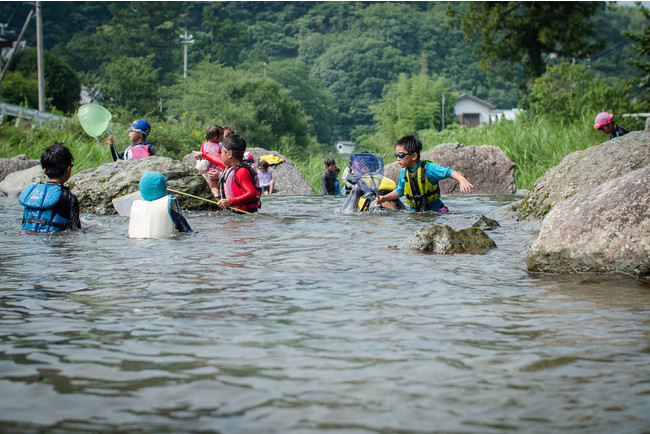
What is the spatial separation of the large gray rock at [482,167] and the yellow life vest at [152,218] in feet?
37.8

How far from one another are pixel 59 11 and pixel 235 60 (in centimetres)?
1820

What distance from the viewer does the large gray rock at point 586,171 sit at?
30.0ft

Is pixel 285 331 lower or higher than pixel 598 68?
lower

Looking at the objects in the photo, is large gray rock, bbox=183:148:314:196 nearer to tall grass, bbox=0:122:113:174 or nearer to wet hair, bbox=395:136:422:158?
tall grass, bbox=0:122:113:174

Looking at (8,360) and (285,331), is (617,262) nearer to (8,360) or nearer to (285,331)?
(285,331)

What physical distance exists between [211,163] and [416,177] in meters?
4.02

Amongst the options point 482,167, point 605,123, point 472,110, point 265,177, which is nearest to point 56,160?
point 605,123

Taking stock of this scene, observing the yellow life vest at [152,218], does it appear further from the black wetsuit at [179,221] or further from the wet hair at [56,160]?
the wet hair at [56,160]

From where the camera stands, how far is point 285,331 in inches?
162

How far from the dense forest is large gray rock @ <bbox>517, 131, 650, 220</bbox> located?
11418mm

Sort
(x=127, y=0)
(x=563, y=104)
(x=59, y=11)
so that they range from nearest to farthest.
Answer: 1. (x=563, y=104)
2. (x=59, y=11)
3. (x=127, y=0)

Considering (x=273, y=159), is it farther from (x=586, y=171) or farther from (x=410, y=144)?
(x=586, y=171)

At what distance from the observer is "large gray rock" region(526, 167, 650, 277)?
5.71 m

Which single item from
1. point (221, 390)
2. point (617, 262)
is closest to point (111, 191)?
point (617, 262)
